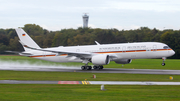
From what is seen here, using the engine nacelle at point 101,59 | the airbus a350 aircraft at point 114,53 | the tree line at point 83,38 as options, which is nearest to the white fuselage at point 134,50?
the airbus a350 aircraft at point 114,53

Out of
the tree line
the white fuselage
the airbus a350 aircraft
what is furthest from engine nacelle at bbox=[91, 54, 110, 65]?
the tree line

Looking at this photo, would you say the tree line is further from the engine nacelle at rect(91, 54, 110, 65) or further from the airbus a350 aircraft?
the engine nacelle at rect(91, 54, 110, 65)

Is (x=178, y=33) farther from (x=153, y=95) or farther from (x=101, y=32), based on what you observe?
(x=153, y=95)

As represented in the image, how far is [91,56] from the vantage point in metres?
39.3

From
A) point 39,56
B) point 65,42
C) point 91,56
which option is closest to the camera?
point 91,56

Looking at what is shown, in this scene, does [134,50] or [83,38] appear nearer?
[134,50]

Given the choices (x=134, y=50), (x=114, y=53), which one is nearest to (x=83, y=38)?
(x=114, y=53)

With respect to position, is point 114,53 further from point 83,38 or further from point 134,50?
point 83,38

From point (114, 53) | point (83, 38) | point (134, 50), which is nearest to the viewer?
point (134, 50)

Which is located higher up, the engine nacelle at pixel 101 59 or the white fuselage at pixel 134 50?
the white fuselage at pixel 134 50

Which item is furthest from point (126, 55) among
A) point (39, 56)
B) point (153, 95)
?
point (153, 95)

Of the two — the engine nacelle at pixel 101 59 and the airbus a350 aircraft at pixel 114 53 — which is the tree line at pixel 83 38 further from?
the engine nacelle at pixel 101 59

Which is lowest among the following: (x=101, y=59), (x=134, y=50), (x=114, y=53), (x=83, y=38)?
(x=101, y=59)

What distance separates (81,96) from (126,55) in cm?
2353
